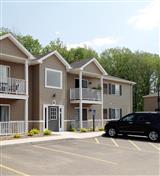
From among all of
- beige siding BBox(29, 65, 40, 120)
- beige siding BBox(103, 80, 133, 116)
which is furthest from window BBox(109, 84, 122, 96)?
beige siding BBox(29, 65, 40, 120)

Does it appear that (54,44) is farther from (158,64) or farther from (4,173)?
(4,173)

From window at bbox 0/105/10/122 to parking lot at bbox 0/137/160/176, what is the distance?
628cm

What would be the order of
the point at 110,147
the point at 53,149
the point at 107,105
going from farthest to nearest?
the point at 107,105
the point at 110,147
the point at 53,149

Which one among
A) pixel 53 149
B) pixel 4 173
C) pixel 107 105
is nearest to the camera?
pixel 4 173

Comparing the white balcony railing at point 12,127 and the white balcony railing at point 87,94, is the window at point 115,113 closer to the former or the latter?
the white balcony railing at point 87,94

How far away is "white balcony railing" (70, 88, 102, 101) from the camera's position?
1118 inches

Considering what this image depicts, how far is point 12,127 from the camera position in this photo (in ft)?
72.7

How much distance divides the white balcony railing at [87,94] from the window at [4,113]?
6.69 metres

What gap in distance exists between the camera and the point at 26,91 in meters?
23.0

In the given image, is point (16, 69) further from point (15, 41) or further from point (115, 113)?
point (115, 113)

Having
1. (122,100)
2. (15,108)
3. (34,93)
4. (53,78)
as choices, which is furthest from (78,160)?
(122,100)

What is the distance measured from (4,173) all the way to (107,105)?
24345 millimetres

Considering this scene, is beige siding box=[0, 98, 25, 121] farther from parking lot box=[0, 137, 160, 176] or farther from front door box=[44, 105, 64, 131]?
parking lot box=[0, 137, 160, 176]

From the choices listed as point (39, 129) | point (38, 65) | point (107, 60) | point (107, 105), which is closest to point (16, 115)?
point (39, 129)
